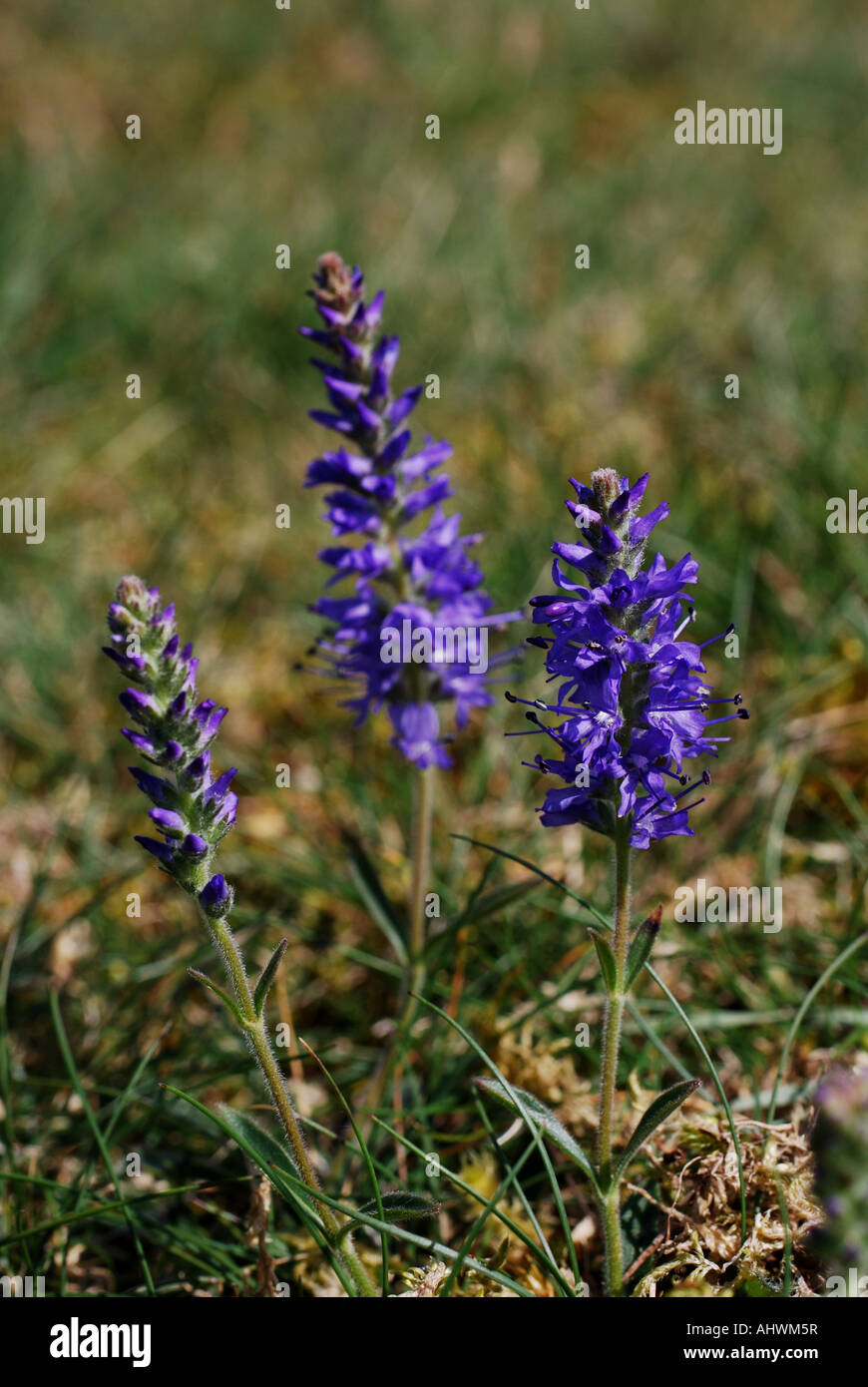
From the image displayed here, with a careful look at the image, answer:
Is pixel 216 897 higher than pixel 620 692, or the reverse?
pixel 620 692

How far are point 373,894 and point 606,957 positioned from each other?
1144 millimetres

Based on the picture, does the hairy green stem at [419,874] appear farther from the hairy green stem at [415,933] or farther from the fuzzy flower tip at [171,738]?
the fuzzy flower tip at [171,738]

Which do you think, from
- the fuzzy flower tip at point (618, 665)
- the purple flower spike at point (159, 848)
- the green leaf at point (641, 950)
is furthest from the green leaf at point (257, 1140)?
the fuzzy flower tip at point (618, 665)

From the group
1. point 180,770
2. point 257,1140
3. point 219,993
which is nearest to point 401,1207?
point 257,1140

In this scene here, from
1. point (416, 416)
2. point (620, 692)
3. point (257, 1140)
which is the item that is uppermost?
point (416, 416)

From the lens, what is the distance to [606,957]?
2480 mm

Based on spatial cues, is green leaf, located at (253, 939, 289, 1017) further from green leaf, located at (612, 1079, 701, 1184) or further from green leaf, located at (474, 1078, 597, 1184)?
green leaf, located at (612, 1079, 701, 1184)

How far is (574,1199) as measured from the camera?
318cm

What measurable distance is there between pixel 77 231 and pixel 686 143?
15.6 ft

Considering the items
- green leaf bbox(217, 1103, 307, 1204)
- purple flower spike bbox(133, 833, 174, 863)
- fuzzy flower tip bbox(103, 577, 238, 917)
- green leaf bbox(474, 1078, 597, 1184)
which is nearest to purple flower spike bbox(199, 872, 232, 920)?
fuzzy flower tip bbox(103, 577, 238, 917)

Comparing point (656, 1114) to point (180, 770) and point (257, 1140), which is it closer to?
point (257, 1140)
